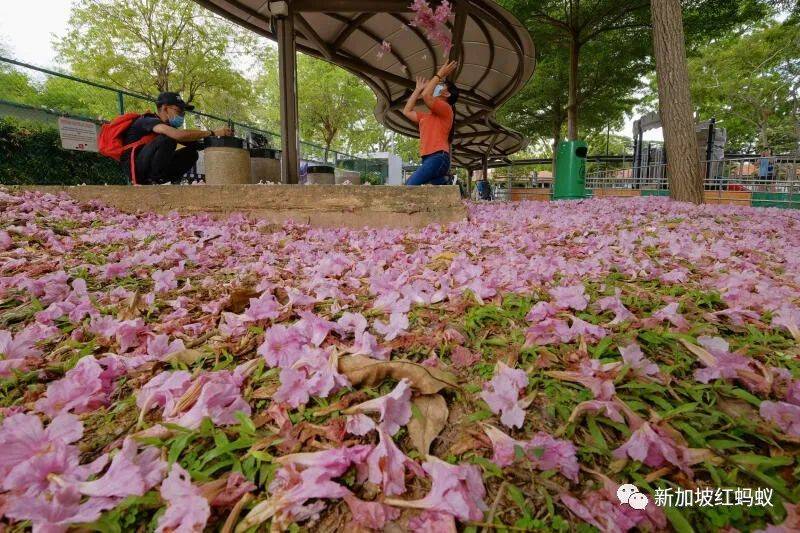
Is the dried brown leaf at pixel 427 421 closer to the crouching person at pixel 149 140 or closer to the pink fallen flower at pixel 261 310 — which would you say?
the pink fallen flower at pixel 261 310

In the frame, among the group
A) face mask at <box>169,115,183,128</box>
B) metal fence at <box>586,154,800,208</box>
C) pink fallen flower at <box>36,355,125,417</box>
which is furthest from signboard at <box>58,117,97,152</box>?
metal fence at <box>586,154,800,208</box>

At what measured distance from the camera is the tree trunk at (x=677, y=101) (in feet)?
19.6

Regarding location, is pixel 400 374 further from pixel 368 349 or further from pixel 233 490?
pixel 233 490

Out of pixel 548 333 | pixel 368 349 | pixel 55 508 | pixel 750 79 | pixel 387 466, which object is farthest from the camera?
pixel 750 79

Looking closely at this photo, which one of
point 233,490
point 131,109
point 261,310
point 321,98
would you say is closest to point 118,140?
point 261,310

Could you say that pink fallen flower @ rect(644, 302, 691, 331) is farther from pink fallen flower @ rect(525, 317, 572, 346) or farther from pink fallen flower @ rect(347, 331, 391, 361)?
pink fallen flower @ rect(347, 331, 391, 361)

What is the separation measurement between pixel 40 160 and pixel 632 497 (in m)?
12.1

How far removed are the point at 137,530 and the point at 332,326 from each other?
0.81 metres

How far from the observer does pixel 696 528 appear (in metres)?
0.78

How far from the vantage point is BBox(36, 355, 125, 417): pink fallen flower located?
Answer: 1.12m

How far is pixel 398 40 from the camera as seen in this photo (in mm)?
9211

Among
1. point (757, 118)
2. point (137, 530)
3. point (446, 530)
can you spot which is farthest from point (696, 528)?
point (757, 118)

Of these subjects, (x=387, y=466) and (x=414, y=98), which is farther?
(x=414, y=98)

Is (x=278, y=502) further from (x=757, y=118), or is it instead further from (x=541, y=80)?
(x=757, y=118)
